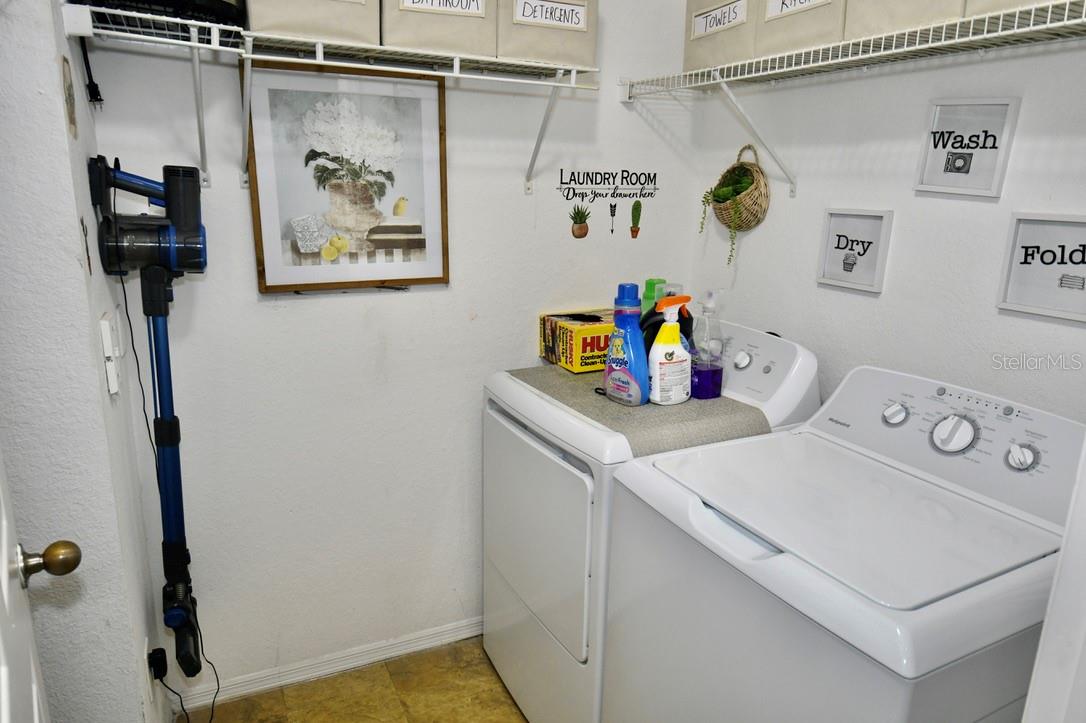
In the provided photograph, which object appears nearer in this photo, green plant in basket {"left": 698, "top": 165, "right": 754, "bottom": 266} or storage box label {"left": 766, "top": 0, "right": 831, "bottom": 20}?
storage box label {"left": 766, "top": 0, "right": 831, "bottom": 20}

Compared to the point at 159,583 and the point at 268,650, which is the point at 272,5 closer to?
the point at 159,583

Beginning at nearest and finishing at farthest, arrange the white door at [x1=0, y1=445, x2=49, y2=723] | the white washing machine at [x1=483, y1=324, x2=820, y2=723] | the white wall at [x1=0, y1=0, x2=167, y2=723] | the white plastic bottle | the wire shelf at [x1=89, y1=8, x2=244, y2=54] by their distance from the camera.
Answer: the white door at [x1=0, y1=445, x2=49, y2=723], the white wall at [x1=0, y1=0, x2=167, y2=723], the wire shelf at [x1=89, y1=8, x2=244, y2=54], the white washing machine at [x1=483, y1=324, x2=820, y2=723], the white plastic bottle

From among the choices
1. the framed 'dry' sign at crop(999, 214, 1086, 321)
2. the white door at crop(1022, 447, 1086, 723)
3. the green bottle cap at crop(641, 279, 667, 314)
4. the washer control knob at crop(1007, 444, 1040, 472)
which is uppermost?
the framed 'dry' sign at crop(999, 214, 1086, 321)

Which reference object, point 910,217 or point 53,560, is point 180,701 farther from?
point 910,217

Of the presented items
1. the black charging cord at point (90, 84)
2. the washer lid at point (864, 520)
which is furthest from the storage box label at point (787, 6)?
the black charging cord at point (90, 84)

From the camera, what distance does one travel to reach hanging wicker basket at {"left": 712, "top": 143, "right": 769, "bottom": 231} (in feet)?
6.49

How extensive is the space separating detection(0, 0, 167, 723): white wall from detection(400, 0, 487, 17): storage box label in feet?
2.20

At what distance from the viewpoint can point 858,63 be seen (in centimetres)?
163

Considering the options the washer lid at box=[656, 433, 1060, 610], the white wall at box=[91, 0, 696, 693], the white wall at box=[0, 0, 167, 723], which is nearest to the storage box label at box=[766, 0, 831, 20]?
the white wall at box=[91, 0, 696, 693]

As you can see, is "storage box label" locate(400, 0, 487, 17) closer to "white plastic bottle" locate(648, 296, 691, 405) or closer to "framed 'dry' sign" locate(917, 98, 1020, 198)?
"white plastic bottle" locate(648, 296, 691, 405)

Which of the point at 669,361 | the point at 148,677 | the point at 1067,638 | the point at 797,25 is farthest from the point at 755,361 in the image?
the point at 148,677

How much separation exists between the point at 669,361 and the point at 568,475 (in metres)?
0.37

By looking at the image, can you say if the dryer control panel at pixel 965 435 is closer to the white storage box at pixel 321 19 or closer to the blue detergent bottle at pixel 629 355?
the blue detergent bottle at pixel 629 355

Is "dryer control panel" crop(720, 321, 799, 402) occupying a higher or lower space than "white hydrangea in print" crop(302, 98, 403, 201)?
lower
